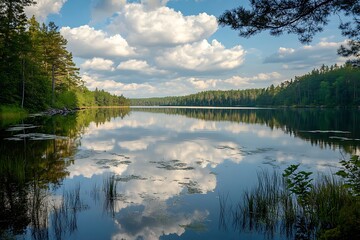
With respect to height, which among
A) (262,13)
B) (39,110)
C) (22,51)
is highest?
(22,51)

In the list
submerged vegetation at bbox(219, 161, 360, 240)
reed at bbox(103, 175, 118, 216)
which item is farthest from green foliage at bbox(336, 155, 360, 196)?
reed at bbox(103, 175, 118, 216)

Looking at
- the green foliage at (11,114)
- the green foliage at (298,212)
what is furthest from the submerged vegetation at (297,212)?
the green foliage at (11,114)

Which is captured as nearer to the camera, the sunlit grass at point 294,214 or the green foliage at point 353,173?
the green foliage at point 353,173

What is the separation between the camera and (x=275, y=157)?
59.6ft

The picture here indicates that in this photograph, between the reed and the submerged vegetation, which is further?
the reed

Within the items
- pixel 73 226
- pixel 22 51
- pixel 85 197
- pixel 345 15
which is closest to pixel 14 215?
pixel 73 226

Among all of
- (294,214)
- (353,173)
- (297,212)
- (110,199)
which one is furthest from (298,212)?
(110,199)

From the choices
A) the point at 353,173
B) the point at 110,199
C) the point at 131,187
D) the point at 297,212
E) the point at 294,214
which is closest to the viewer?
the point at 353,173

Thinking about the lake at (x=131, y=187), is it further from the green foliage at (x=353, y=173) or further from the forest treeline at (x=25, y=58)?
the forest treeline at (x=25, y=58)

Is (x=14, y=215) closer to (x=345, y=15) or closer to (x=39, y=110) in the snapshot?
(x=345, y=15)

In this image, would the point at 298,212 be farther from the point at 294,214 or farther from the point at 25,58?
the point at 25,58

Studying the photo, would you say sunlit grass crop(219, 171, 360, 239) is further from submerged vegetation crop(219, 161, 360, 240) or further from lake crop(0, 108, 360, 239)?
lake crop(0, 108, 360, 239)

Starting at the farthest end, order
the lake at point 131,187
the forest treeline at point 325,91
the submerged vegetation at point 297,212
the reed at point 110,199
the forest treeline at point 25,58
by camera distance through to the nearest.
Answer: the forest treeline at point 325,91 < the forest treeline at point 25,58 < the reed at point 110,199 < the lake at point 131,187 < the submerged vegetation at point 297,212

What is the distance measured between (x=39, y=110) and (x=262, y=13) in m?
49.7
